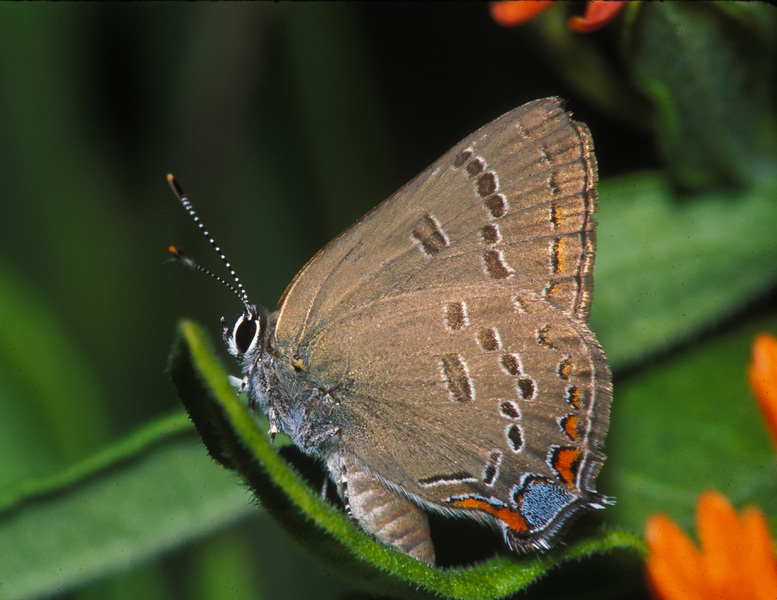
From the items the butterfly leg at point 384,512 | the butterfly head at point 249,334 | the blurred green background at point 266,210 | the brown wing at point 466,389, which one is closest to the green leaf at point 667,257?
the blurred green background at point 266,210

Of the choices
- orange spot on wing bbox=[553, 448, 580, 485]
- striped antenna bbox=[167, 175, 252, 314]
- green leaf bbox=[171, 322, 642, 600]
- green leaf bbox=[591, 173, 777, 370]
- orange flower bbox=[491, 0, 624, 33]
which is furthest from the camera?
green leaf bbox=[591, 173, 777, 370]

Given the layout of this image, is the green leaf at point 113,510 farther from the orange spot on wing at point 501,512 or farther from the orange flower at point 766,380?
the orange flower at point 766,380

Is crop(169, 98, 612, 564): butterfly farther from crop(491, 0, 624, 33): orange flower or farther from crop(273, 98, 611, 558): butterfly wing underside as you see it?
crop(491, 0, 624, 33): orange flower

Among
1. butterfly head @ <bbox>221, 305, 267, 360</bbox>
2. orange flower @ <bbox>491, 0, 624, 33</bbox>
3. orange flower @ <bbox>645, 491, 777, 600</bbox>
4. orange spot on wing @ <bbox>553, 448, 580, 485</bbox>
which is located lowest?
orange flower @ <bbox>645, 491, 777, 600</bbox>

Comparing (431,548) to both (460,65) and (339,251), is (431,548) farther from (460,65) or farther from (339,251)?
(460,65)

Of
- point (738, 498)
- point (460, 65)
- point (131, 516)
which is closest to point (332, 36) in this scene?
point (460, 65)

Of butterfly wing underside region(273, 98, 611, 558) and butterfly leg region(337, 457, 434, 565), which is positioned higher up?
butterfly wing underside region(273, 98, 611, 558)

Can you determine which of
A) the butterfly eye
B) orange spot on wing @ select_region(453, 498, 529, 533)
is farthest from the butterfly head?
orange spot on wing @ select_region(453, 498, 529, 533)
